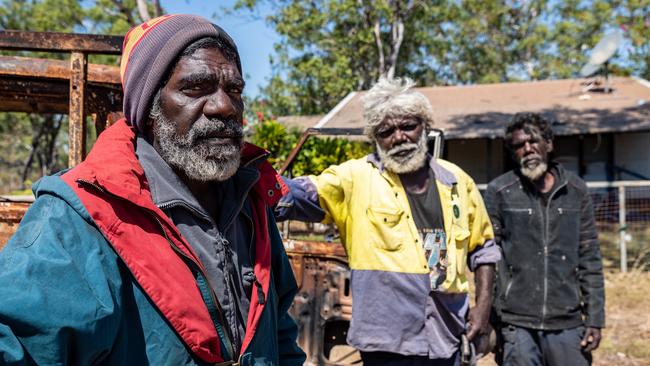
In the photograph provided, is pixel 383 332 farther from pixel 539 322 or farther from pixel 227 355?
pixel 227 355

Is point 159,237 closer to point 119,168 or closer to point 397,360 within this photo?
point 119,168

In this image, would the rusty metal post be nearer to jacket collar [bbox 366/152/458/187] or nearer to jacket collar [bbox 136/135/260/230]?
jacket collar [bbox 136/135/260/230]

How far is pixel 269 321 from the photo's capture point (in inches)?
60.0

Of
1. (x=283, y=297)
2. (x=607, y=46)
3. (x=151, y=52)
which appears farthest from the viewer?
(x=607, y=46)

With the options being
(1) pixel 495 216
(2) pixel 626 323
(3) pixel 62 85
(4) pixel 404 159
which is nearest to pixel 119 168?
(3) pixel 62 85

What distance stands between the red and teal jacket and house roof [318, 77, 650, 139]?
11398 millimetres

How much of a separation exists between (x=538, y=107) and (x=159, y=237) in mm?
14220

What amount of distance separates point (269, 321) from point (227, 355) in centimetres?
21

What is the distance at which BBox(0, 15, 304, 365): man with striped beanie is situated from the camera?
1060mm

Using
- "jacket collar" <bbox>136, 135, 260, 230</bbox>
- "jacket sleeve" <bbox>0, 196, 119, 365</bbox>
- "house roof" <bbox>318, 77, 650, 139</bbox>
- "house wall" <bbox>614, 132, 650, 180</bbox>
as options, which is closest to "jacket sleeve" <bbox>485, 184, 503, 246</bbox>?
"jacket collar" <bbox>136, 135, 260, 230</bbox>

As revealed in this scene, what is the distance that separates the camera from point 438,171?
9.57 feet

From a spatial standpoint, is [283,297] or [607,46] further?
[607,46]

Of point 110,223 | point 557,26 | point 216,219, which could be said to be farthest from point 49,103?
point 557,26

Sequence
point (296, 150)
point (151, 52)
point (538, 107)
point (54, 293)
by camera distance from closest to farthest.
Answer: point (54, 293)
point (151, 52)
point (296, 150)
point (538, 107)
